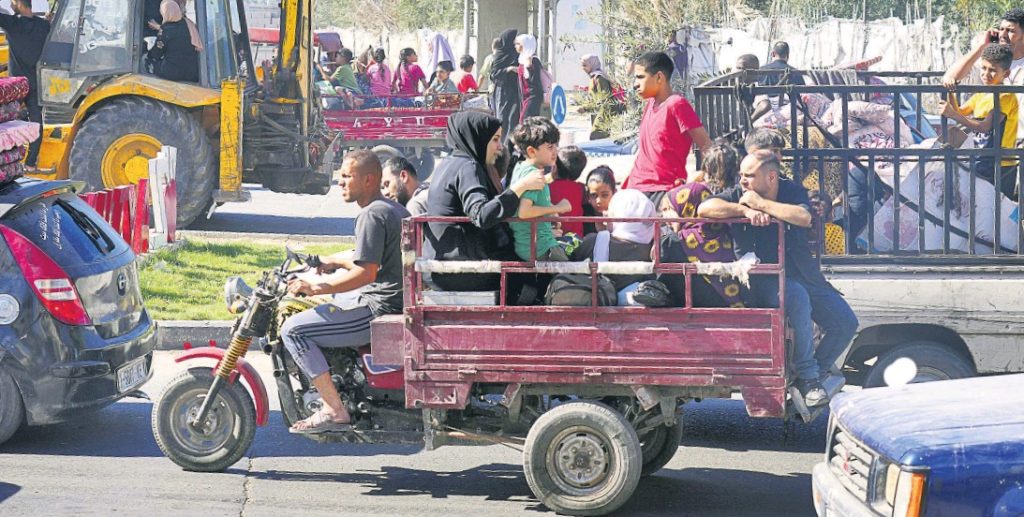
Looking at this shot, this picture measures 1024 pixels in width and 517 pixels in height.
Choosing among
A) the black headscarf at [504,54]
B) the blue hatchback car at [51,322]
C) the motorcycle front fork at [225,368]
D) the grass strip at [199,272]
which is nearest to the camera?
the motorcycle front fork at [225,368]

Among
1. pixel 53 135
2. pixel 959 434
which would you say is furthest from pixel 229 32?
pixel 959 434

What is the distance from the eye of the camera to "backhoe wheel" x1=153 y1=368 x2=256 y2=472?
6.64 m

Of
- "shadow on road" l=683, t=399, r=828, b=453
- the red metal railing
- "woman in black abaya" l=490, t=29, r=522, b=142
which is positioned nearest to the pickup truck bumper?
the red metal railing

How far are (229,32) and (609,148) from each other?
485cm

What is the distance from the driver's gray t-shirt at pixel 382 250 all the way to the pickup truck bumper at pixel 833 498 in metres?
2.30

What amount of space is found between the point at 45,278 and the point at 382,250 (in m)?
1.81

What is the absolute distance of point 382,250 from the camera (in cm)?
648

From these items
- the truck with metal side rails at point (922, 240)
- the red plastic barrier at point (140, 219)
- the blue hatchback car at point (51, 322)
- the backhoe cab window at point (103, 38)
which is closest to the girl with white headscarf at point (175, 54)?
the backhoe cab window at point (103, 38)

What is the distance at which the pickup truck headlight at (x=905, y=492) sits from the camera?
4.12 m

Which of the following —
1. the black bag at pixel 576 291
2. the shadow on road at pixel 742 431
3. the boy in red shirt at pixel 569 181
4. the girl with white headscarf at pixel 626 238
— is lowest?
the shadow on road at pixel 742 431

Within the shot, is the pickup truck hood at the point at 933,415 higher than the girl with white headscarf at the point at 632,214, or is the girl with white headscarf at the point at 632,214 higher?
the girl with white headscarf at the point at 632,214

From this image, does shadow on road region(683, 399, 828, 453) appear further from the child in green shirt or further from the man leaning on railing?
the child in green shirt

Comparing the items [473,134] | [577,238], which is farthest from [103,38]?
[473,134]

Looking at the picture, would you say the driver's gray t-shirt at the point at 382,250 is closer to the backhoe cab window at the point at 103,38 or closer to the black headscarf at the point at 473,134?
the black headscarf at the point at 473,134
